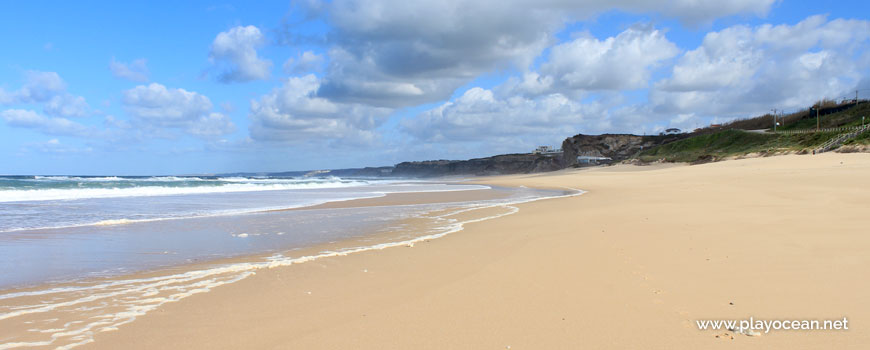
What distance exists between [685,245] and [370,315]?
14.2 feet

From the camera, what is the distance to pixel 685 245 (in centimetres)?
575

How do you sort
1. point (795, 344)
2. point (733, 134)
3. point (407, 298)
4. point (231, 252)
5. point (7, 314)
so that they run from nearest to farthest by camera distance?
point (795, 344), point (7, 314), point (407, 298), point (231, 252), point (733, 134)

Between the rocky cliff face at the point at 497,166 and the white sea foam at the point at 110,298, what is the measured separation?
86.4m

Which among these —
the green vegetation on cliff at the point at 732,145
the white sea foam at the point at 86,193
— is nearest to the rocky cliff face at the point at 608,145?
the green vegetation on cliff at the point at 732,145

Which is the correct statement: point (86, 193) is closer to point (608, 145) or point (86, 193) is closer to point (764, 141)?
point (764, 141)

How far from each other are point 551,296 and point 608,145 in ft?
268

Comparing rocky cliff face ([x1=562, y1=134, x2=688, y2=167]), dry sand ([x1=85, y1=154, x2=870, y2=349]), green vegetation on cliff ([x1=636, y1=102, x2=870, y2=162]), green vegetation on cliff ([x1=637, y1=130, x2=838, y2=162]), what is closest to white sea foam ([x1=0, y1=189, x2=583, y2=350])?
dry sand ([x1=85, y1=154, x2=870, y2=349])

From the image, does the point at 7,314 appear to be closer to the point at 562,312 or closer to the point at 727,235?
the point at 562,312

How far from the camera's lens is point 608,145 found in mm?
79750

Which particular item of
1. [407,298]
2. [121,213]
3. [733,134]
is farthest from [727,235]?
[733,134]

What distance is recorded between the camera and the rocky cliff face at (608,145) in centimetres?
7412

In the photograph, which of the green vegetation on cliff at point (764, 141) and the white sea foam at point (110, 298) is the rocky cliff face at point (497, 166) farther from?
the white sea foam at point (110, 298)

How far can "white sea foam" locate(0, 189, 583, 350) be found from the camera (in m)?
3.19

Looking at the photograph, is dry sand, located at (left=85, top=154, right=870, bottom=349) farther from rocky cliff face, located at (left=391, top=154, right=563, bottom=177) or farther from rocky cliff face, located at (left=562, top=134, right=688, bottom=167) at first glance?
rocky cliff face, located at (left=391, top=154, right=563, bottom=177)
